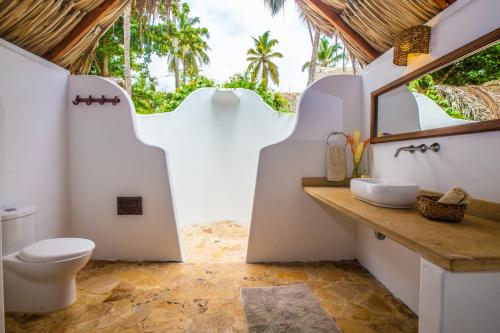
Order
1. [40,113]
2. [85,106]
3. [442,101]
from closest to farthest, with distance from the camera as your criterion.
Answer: [442,101] → [40,113] → [85,106]

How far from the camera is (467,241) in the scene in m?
0.92

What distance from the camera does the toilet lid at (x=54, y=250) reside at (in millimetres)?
1719

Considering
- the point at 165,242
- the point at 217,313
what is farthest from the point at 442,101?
the point at 165,242

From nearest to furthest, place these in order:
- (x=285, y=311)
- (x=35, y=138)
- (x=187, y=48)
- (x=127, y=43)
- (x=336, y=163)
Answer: (x=285, y=311) → (x=35, y=138) → (x=336, y=163) → (x=127, y=43) → (x=187, y=48)

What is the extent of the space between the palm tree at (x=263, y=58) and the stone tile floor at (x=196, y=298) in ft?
28.4

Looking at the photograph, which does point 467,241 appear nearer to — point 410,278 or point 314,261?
point 410,278

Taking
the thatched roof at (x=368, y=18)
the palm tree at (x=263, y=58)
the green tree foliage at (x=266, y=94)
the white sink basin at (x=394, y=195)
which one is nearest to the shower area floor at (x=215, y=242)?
the white sink basin at (x=394, y=195)

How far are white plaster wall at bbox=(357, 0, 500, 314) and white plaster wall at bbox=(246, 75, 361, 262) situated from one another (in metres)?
0.40

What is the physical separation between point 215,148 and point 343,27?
2413mm

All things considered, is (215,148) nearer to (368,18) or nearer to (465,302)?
(368,18)

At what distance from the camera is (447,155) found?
4.95 ft

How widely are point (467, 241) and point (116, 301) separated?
2257mm

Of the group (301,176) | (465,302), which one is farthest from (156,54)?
(465,302)

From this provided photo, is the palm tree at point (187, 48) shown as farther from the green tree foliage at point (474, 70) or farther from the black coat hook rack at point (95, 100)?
the green tree foliage at point (474, 70)
